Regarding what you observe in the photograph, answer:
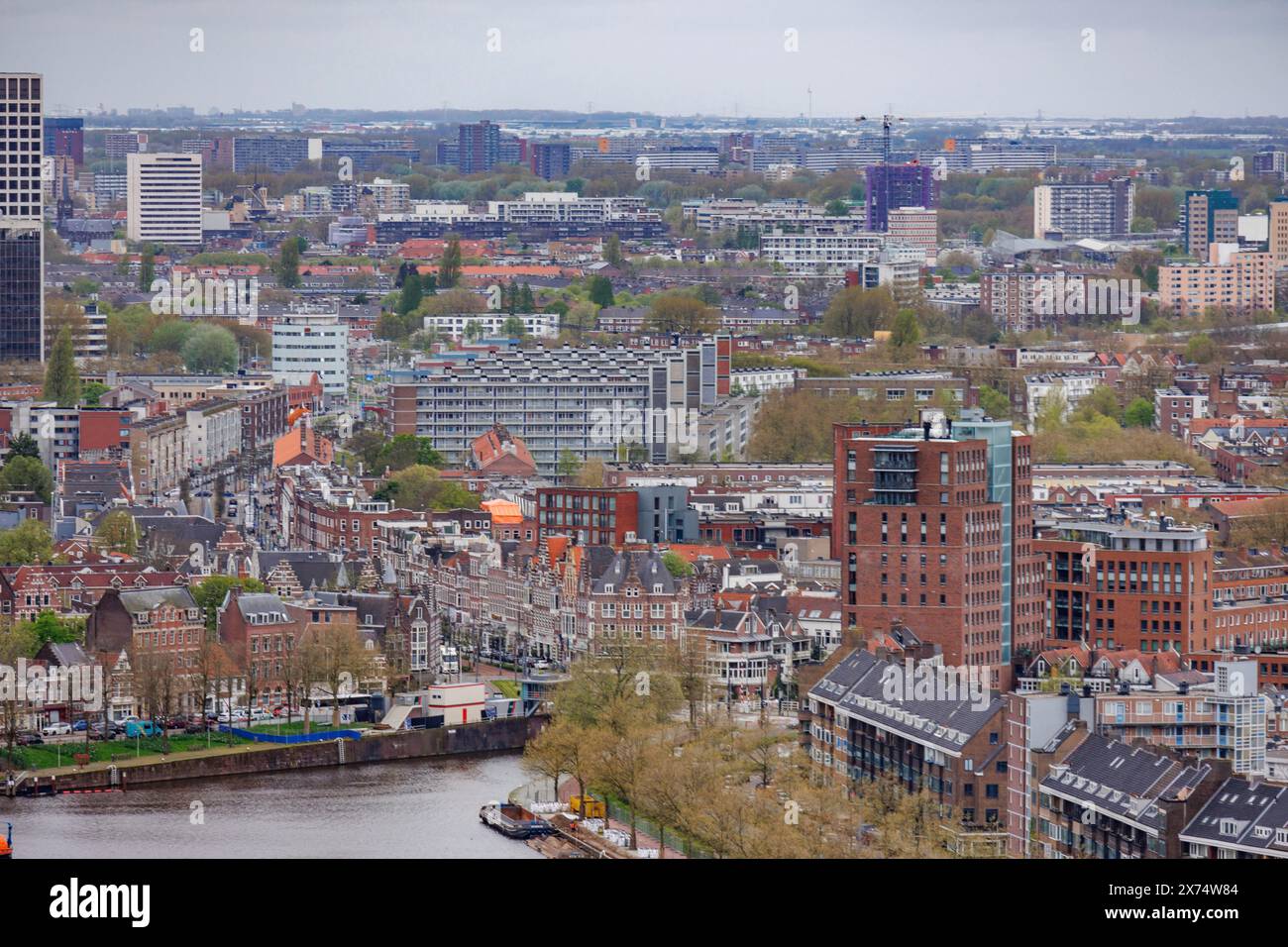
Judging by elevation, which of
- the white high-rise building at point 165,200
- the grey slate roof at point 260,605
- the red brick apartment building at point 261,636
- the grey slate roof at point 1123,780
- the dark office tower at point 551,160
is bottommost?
the red brick apartment building at point 261,636

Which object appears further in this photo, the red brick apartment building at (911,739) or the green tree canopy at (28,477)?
the green tree canopy at (28,477)

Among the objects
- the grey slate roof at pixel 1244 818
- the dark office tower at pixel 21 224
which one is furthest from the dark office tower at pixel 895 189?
the grey slate roof at pixel 1244 818

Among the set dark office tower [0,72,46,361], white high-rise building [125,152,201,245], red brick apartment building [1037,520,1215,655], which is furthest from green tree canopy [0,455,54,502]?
white high-rise building [125,152,201,245]

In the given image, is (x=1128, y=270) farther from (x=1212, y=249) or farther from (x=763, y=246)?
(x=763, y=246)

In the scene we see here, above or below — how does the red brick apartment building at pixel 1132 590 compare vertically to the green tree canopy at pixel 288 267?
below

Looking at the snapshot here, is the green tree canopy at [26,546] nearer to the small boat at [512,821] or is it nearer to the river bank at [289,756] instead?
the river bank at [289,756]

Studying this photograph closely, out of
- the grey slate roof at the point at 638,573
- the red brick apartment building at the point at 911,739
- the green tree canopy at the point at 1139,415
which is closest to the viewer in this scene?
the red brick apartment building at the point at 911,739
